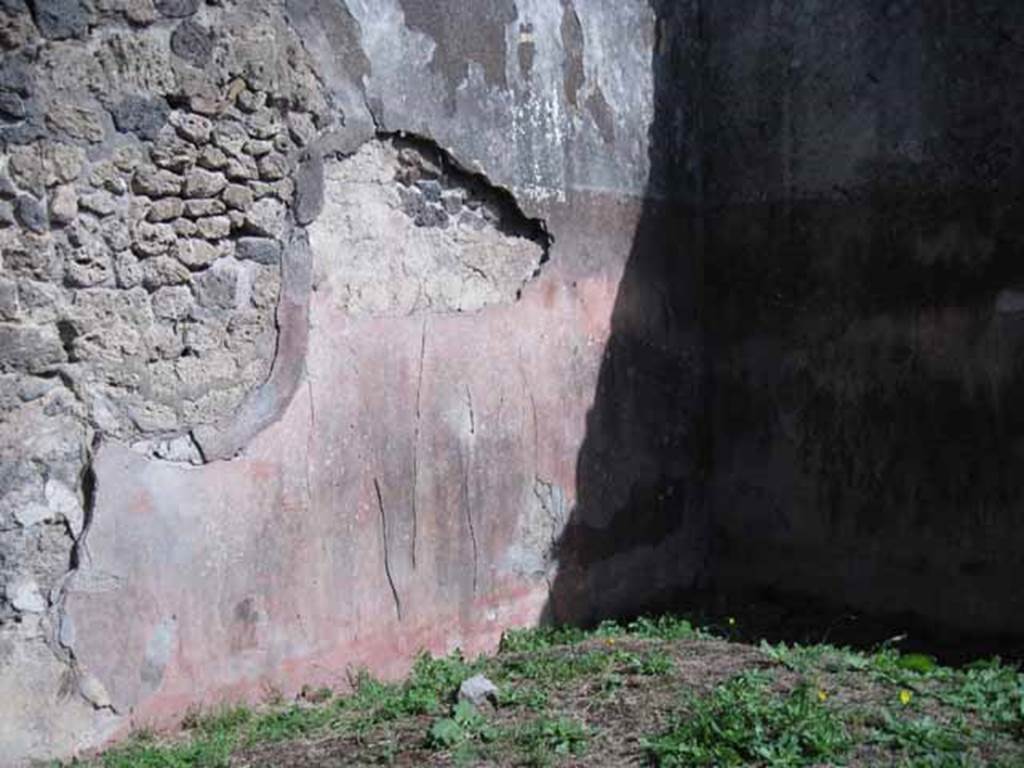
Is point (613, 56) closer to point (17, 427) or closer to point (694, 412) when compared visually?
point (694, 412)

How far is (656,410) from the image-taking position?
216 inches

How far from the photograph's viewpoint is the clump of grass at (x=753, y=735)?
3121mm

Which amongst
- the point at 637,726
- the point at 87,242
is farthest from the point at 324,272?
the point at 637,726

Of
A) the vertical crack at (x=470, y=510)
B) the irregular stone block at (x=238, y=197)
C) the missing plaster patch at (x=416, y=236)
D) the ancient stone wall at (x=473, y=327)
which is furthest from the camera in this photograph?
the vertical crack at (x=470, y=510)

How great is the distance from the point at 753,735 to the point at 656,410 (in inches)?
95.6

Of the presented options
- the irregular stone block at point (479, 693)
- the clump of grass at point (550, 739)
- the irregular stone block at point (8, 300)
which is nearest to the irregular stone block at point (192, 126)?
the irregular stone block at point (8, 300)

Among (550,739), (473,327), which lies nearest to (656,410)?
(473,327)

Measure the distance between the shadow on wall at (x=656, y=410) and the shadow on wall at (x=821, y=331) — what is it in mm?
12

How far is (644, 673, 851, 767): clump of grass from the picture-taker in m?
3.12

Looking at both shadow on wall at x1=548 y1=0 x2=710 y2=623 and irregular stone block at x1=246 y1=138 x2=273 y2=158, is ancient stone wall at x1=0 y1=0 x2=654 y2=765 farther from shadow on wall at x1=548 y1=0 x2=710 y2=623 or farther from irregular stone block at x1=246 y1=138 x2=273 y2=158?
shadow on wall at x1=548 y1=0 x2=710 y2=623

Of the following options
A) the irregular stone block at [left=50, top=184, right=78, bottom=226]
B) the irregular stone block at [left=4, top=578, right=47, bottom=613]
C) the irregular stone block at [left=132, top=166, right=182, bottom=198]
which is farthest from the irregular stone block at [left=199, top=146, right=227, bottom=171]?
the irregular stone block at [left=4, top=578, right=47, bottom=613]

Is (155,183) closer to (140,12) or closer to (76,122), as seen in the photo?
(76,122)

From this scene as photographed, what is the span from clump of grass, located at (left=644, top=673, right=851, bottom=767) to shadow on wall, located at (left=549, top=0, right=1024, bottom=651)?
1658mm

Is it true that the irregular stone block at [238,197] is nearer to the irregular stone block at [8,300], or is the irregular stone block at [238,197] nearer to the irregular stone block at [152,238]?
the irregular stone block at [152,238]
